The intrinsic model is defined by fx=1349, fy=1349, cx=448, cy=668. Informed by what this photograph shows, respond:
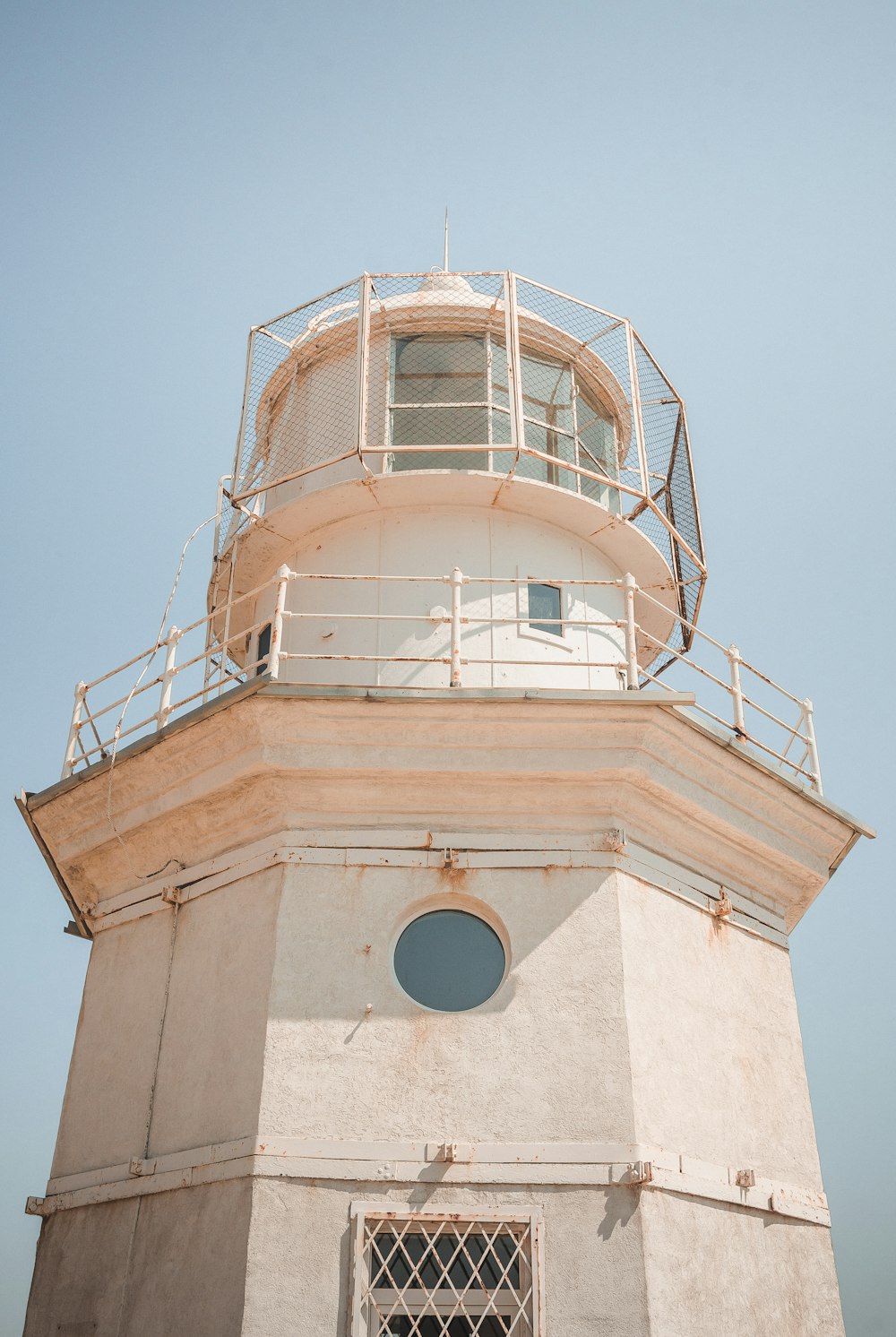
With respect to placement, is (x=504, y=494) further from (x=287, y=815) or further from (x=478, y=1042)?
(x=478, y=1042)

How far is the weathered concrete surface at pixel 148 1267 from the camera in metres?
9.70

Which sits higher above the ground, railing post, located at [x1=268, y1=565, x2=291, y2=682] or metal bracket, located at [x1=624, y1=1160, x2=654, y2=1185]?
railing post, located at [x1=268, y1=565, x2=291, y2=682]

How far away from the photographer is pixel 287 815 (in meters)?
11.3

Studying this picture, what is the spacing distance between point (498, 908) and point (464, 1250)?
2.58m

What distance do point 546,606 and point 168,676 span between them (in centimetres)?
365

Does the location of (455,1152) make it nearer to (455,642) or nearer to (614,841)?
(614,841)

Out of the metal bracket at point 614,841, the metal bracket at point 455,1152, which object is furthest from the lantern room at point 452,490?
the metal bracket at point 455,1152

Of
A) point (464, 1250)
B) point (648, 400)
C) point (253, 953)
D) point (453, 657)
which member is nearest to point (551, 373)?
point (648, 400)

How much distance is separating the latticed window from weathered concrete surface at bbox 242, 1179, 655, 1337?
0.11m

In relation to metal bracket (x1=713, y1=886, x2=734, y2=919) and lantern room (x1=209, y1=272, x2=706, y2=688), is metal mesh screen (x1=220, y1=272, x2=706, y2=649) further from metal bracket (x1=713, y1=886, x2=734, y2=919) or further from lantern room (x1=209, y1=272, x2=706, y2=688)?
metal bracket (x1=713, y1=886, x2=734, y2=919)

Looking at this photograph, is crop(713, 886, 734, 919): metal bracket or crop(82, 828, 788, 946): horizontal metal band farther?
crop(713, 886, 734, 919): metal bracket

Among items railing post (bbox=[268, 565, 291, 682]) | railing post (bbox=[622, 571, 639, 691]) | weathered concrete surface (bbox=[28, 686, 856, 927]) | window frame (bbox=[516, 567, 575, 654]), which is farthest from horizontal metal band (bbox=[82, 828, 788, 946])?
window frame (bbox=[516, 567, 575, 654])

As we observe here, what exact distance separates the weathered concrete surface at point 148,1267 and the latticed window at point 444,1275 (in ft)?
2.92

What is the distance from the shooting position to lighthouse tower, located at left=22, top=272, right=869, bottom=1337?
32.2 feet
